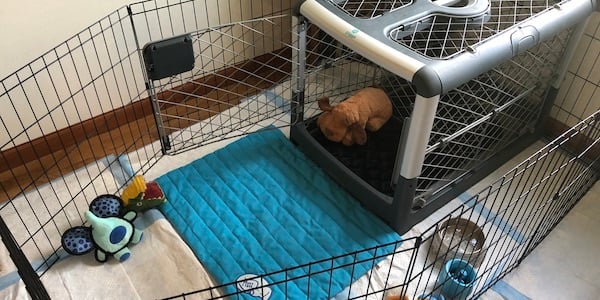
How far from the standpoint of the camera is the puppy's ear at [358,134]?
184 cm

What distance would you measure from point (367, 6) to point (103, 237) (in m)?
1.05

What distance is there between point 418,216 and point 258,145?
23.9 inches

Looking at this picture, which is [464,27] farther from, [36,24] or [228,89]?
[36,24]

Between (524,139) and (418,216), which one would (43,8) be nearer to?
(418,216)

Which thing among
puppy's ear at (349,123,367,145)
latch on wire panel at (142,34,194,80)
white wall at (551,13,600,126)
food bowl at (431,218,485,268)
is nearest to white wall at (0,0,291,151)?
latch on wire panel at (142,34,194,80)

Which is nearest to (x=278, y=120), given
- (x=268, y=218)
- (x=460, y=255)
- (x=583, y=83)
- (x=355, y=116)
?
(x=355, y=116)

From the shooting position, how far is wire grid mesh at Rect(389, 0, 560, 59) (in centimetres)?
150

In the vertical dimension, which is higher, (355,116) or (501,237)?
(355,116)

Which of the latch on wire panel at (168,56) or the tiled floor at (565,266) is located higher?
the latch on wire panel at (168,56)

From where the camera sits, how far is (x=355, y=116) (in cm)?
178

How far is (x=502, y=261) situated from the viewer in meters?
1.60

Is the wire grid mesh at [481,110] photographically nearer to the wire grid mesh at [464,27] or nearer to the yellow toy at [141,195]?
the wire grid mesh at [464,27]

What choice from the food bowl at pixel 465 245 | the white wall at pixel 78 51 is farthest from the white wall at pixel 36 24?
the food bowl at pixel 465 245

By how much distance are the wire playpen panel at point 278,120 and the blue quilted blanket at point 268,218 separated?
1.4 inches
